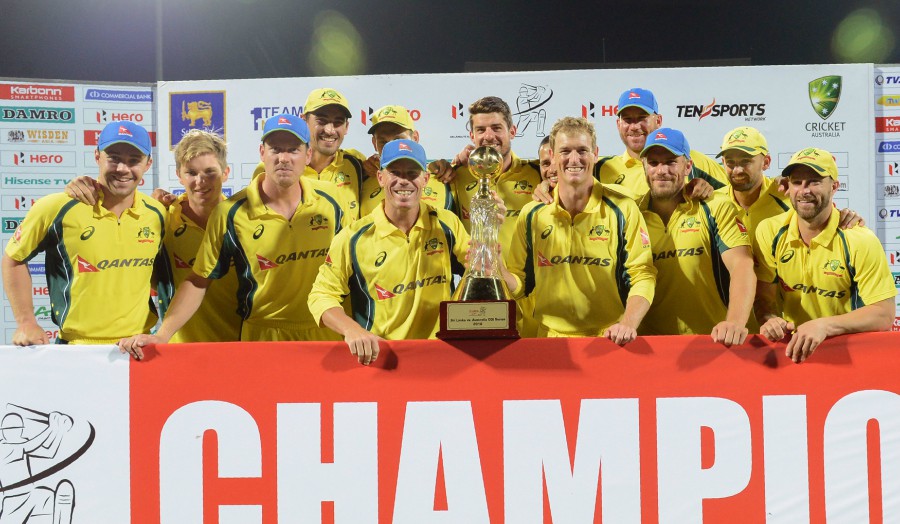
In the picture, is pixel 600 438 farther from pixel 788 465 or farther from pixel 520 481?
pixel 788 465

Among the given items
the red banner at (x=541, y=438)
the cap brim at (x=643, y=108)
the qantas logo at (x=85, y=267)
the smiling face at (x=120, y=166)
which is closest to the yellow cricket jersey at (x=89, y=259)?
the qantas logo at (x=85, y=267)

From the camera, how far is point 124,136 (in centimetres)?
461

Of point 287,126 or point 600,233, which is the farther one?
point 287,126

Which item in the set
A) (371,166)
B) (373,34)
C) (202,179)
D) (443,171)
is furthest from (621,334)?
(373,34)

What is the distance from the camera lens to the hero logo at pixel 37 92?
25.2 feet

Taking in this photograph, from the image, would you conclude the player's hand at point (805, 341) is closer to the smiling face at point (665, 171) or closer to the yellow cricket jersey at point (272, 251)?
the smiling face at point (665, 171)

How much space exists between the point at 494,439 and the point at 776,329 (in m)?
1.21

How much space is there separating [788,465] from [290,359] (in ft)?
6.70

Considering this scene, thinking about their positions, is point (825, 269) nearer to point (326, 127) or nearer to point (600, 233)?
point (600, 233)

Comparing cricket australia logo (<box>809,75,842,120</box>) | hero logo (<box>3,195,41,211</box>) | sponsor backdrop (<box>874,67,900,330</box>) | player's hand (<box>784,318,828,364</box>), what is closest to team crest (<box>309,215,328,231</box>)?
player's hand (<box>784,318,828,364</box>)

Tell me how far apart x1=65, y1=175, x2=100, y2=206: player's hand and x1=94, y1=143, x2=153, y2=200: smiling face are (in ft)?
0.24

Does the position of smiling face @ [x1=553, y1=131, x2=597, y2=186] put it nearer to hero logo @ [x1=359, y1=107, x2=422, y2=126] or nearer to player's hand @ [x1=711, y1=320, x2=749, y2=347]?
player's hand @ [x1=711, y1=320, x2=749, y2=347]

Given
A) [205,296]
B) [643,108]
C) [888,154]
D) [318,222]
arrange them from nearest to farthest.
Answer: [318,222] < [205,296] < [643,108] < [888,154]

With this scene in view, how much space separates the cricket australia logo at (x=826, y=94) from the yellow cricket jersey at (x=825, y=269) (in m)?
3.31
